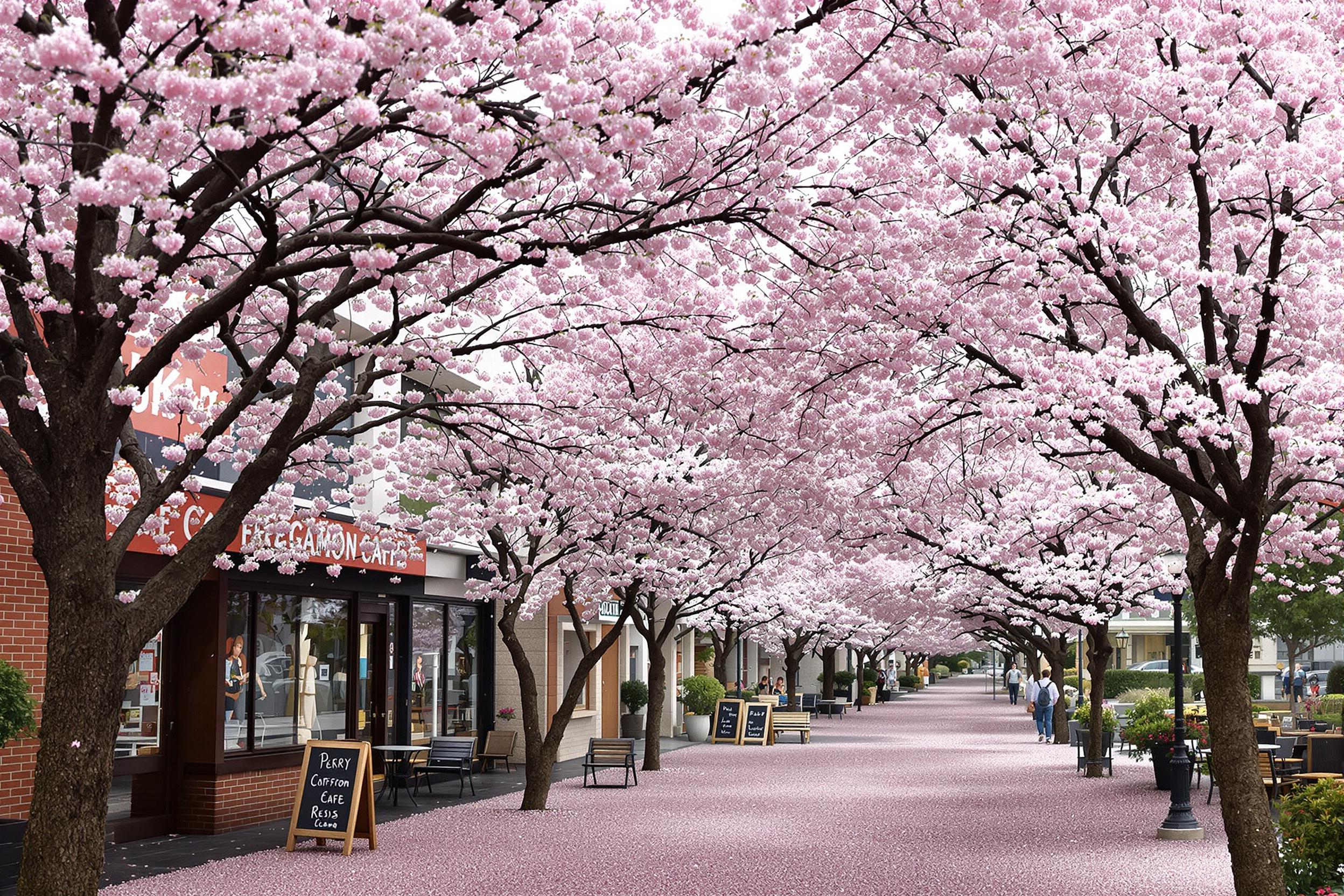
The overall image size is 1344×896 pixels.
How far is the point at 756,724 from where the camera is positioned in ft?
115

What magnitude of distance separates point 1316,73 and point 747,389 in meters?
6.66

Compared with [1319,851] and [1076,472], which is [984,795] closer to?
[1076,472]

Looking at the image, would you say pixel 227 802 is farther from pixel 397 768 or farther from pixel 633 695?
pixel 633 695

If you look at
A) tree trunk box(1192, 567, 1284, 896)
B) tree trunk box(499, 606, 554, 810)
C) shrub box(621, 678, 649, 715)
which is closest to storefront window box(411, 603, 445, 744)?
tree trunk box(499, 606, 554, 810)

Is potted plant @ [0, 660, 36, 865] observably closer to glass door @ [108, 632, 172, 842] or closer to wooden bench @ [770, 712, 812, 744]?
glass door @ [108, 632, 172, 842]

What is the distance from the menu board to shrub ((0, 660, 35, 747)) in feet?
84.8

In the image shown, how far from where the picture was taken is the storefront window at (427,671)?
22844 millimetres

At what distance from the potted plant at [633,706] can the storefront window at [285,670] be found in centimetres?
1505

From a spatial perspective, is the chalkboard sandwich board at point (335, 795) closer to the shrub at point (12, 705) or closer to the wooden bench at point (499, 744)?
the shrub at point (12, 705)

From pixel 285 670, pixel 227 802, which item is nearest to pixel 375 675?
pixel 285 670

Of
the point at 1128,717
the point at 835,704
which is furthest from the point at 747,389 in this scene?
the point at 835,704

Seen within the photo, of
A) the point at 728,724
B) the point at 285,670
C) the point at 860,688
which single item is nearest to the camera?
the point at 285,670

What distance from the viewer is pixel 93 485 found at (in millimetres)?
6746

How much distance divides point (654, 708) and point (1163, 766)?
31.9 feet
